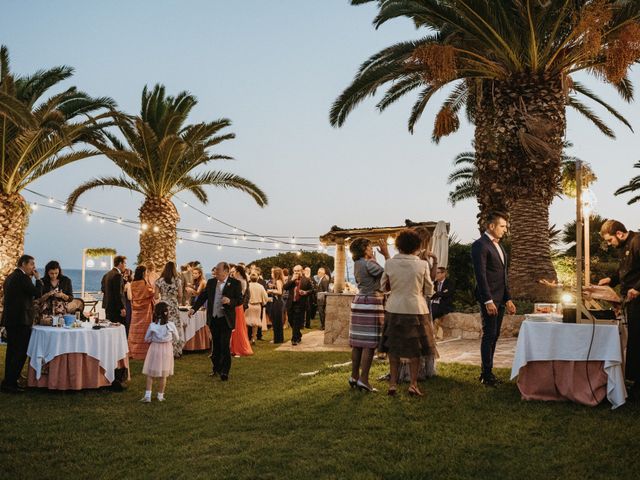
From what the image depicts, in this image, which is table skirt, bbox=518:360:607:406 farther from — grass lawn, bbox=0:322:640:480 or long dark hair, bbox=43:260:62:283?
long dark hair, bbox=43:260:62:283

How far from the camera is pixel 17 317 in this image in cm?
809

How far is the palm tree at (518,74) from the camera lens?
11625 mm

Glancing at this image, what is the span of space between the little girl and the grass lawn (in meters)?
0.33

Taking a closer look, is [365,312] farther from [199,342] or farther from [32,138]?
[32,138]

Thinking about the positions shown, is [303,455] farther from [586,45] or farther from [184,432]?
[586,45]

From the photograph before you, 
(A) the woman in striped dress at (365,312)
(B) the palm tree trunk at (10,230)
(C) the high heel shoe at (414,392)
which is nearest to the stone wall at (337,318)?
(A) the woman in striped dress at (365,312)

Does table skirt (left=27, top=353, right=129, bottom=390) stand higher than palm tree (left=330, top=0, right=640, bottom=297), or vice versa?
palm tree (left=330, top=0, right=640, bottom=297)

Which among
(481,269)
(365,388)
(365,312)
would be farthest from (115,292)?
(481,269)

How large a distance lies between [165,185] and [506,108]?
37.8ft

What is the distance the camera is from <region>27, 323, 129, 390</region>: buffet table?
801 centimetres

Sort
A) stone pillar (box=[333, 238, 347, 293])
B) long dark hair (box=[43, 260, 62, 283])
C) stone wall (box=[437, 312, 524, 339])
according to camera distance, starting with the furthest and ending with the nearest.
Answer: stone pillar (box=[333, 238, 347, 293])
stone wall (box=[437, 312, 524, 339])
long dark hair (box=[43, 260, 62, 283])

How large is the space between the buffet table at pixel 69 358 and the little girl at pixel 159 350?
0.91 metres

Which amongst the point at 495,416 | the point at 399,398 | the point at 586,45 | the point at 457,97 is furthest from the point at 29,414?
the point at 457,97

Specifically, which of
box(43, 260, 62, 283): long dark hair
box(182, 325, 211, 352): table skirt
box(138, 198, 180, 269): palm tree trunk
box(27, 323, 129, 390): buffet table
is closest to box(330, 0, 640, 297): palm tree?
box(182, 325, 211, 352): table skirt
